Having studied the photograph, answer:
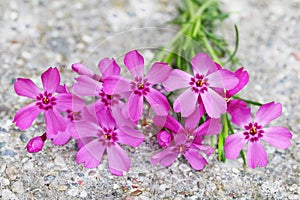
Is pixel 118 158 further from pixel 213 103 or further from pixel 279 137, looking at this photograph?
pixel 279 137

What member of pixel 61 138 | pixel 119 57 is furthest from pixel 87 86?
pixel 119 57

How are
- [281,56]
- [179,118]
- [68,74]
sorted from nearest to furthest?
[179,118] → [68,74] → [281,56]

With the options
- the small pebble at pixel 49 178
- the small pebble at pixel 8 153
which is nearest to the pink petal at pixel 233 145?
the small pebble at pixel 49 178

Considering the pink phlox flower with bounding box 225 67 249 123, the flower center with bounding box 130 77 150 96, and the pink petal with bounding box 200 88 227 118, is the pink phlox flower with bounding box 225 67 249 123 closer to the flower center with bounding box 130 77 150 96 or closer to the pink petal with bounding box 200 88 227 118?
the pink petal with bounding box 200 88 227 118

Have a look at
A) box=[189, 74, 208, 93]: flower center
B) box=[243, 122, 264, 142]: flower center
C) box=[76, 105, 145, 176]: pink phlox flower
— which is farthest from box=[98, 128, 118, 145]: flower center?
box=[243, 122, 264, 142]: flower center

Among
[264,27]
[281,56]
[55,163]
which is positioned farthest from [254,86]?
[55,163]

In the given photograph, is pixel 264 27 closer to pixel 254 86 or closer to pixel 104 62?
pixel 254 86
